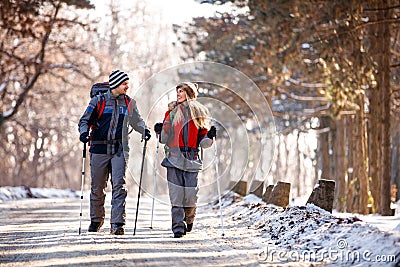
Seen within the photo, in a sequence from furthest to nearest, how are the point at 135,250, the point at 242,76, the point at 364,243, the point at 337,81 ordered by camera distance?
the point at 242,76, the point at 337,81, the point at 135,250, the point at 364,243

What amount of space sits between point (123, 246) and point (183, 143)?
2.15 metres

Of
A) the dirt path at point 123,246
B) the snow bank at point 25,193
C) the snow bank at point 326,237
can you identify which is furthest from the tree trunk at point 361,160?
the snow bank at point 25,193

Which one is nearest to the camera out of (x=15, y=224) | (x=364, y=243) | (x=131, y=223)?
(x=364, y=243)

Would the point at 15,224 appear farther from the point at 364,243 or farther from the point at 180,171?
the point at 364,243

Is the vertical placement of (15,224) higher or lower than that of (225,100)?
lower

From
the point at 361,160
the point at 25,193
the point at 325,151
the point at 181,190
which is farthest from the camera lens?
the point at 325,151

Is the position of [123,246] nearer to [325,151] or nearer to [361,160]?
[361,160]

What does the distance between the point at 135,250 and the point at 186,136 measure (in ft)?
8.07

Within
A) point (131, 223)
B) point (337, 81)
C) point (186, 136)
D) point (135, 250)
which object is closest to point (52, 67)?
point (337, 81)

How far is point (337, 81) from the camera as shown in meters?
20.4

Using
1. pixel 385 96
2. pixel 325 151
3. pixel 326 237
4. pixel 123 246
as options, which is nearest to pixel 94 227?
pixel 123 246

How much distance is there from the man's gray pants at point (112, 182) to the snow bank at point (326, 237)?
201cm

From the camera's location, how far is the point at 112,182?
10.1 m

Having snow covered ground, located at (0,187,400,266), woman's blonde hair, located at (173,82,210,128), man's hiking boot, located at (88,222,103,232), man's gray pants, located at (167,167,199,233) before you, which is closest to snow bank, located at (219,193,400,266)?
snow covered ground, located at (0,187,400,266)
